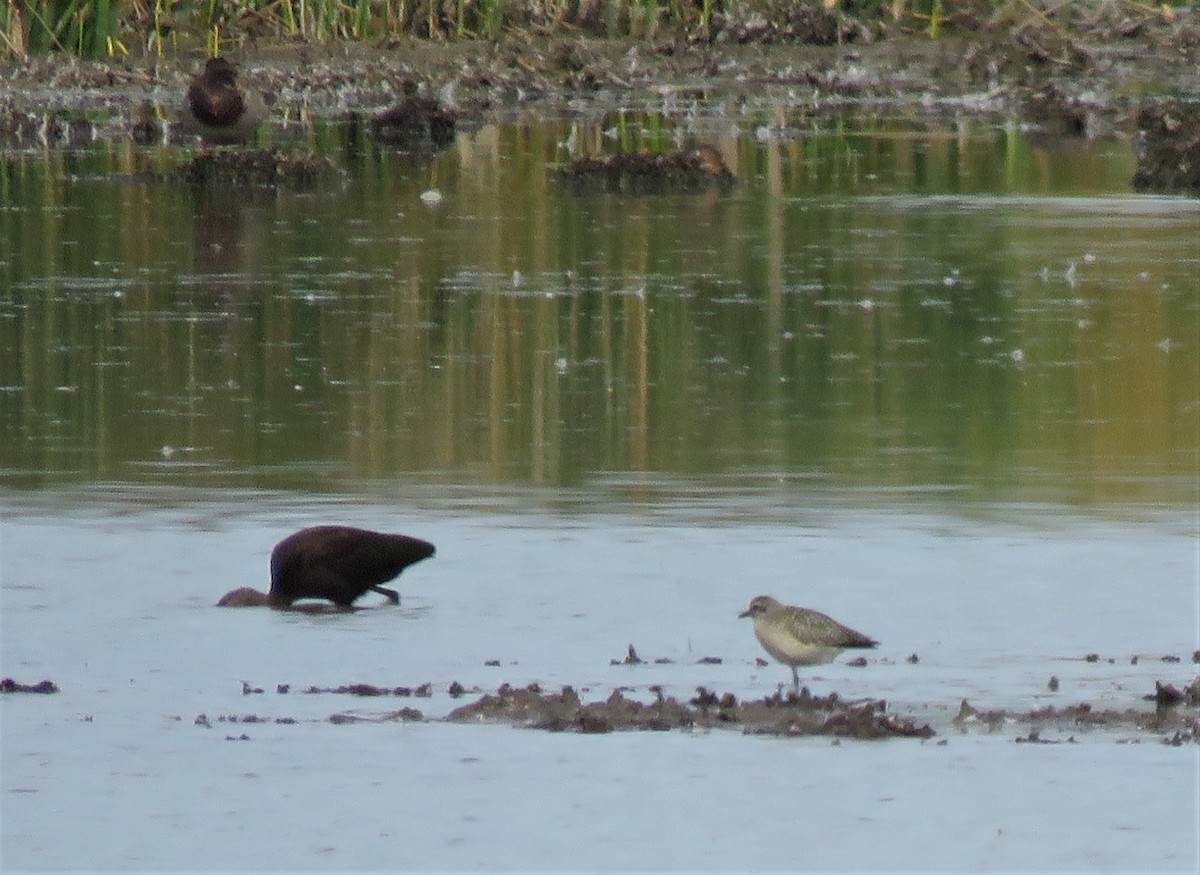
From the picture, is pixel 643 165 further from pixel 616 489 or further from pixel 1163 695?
pixel 1163 695

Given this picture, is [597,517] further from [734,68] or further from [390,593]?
[734,68]

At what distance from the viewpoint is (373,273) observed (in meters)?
15.0

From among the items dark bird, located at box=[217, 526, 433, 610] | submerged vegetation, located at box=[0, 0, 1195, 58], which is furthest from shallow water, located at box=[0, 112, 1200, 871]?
submerged vegetation, located at box=[0, 0, 1195, 58]

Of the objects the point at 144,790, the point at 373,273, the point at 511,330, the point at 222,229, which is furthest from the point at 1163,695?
the point at 222,229

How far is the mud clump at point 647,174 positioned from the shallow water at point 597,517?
175cm

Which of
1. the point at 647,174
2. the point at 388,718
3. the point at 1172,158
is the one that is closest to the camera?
the point at 388,718

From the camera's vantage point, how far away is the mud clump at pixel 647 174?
764 inches

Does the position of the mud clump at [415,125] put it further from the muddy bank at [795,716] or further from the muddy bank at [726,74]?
the muddy bank at [795,716]

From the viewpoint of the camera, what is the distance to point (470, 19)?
3209 centimetres

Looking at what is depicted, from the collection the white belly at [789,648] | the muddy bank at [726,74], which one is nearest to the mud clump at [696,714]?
the white belly at [789,648]

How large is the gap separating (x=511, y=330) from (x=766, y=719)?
6.66 m

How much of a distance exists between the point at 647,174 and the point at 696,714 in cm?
1333

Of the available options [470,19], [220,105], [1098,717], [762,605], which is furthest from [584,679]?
[470,19]

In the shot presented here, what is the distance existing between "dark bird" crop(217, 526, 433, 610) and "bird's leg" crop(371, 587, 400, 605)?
3.1 inches
